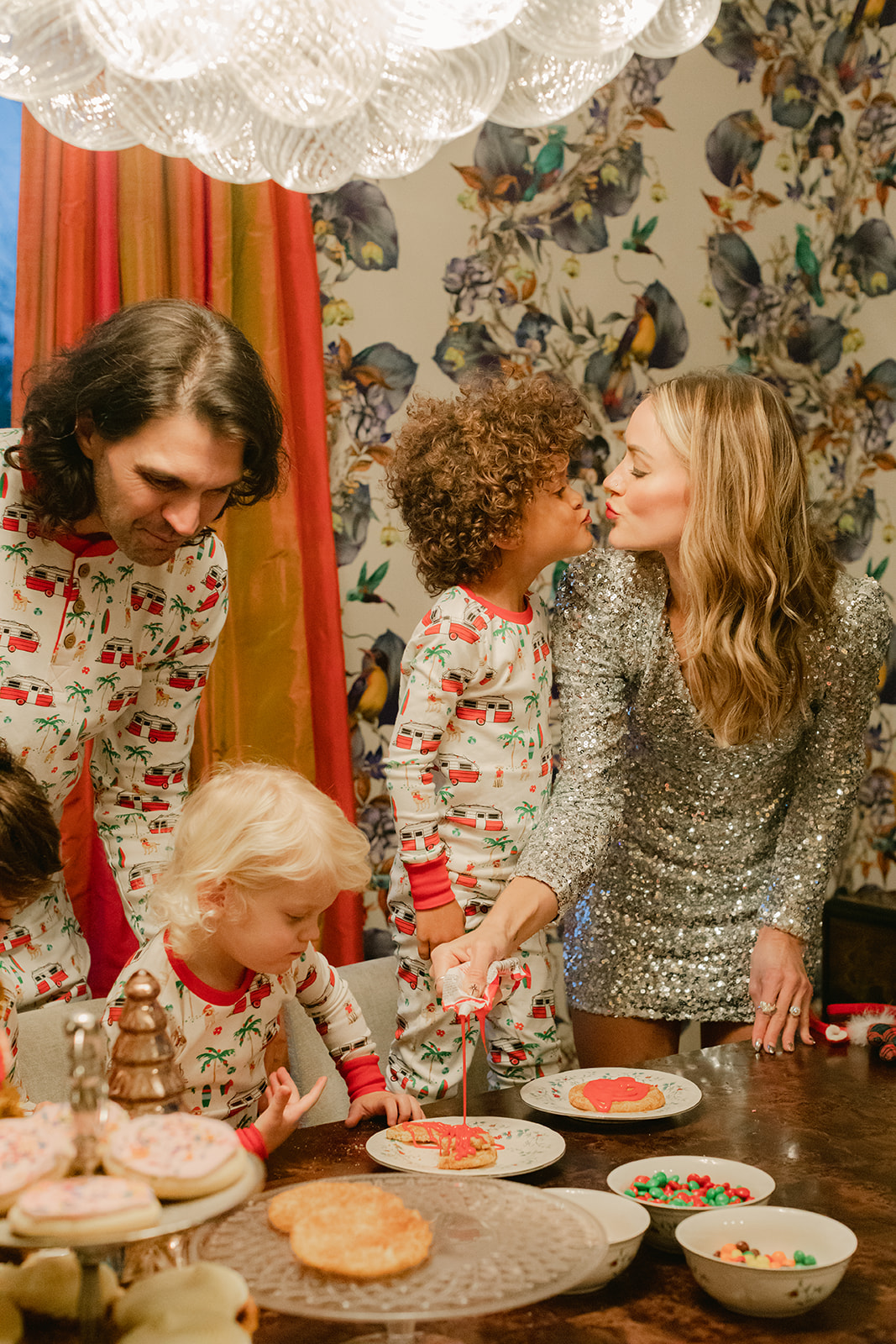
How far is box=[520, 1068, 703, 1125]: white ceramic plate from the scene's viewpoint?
4.20ft

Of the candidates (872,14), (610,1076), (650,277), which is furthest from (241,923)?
(872,14)

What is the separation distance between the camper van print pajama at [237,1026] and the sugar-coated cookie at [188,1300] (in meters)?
0.65

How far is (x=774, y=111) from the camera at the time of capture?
3303mm

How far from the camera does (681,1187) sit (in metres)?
1.08

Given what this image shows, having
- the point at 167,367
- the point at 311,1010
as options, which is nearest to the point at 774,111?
the point at 167,367

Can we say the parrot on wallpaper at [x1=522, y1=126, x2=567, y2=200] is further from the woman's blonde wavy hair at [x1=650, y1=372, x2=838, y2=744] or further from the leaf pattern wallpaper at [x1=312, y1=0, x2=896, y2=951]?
the woman's blonde wavy hair at [x1=650, y1=372, x2=838, y2=744]

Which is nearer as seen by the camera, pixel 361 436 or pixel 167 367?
pixel 167 367

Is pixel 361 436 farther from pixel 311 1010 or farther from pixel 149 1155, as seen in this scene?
pixel 149 1155

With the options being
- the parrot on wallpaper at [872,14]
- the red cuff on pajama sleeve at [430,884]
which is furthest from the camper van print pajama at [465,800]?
the parrot on wallpaper at [872,14]

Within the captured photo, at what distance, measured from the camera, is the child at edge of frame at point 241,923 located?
139 centimetres

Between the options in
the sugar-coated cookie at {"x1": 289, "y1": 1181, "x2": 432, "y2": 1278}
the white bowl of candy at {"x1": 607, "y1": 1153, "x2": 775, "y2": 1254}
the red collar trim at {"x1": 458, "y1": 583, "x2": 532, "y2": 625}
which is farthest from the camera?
the red collar trim at {"x1": 458, "y1": 583, "x2": 532, "y2": 625}

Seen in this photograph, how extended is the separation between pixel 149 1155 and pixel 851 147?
3.46 metres

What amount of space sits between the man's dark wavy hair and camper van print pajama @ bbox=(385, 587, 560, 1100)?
521 millimetres

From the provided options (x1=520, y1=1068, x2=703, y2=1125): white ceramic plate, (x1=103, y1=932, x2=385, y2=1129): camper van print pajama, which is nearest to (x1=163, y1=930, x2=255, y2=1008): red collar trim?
(x1=103, y1=932, x2=385, y2=1129): camper van print pajama
